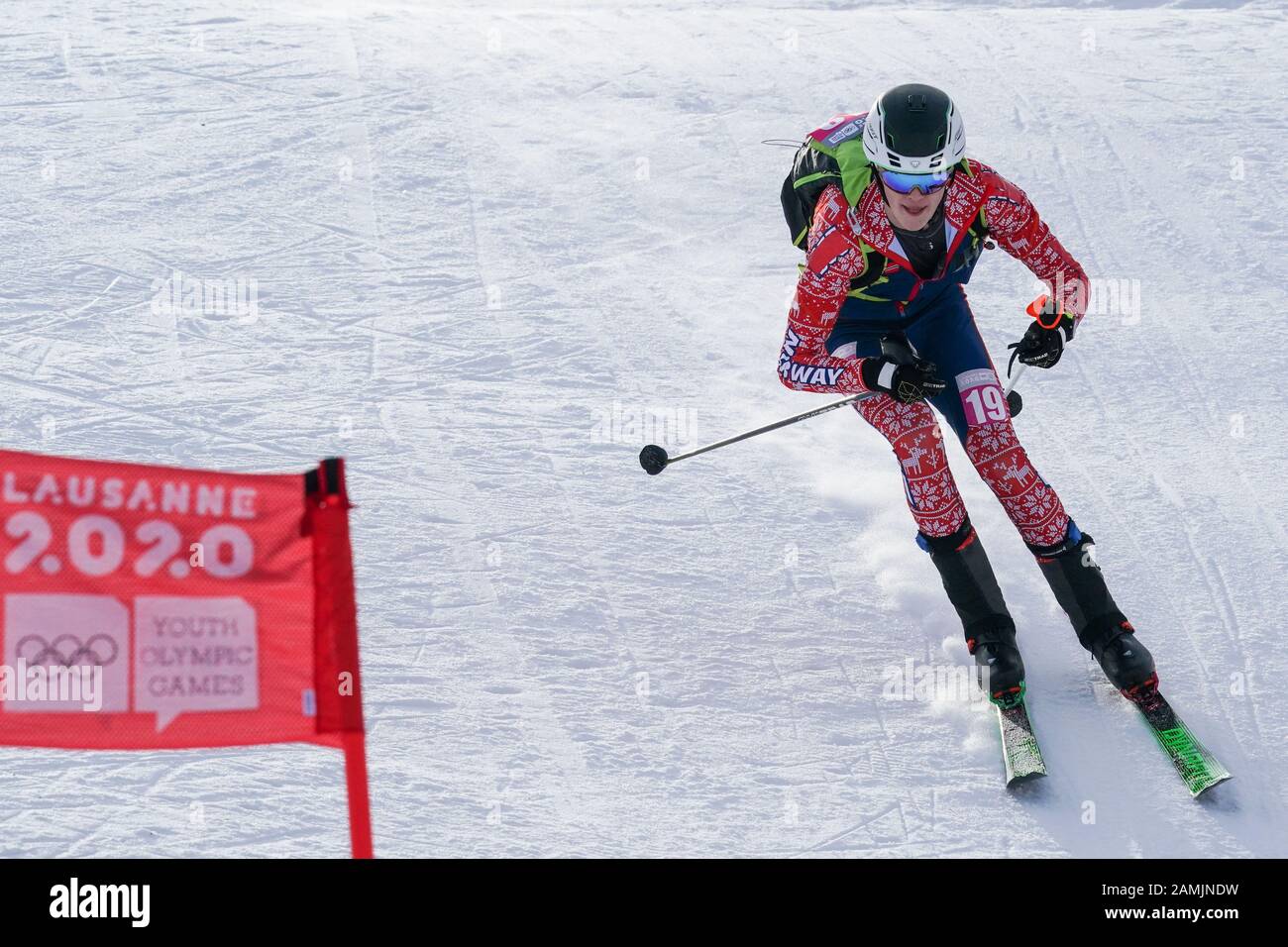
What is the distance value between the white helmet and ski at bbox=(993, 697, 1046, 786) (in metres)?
1.84

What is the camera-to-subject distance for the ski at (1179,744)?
5336mm

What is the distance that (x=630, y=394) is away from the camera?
7977 mm

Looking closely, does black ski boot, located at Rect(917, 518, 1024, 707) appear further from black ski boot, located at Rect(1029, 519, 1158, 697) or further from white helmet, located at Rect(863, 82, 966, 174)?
white helmet, located at Rect(863, 82, 966, 174)

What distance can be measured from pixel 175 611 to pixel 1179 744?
3394 mm

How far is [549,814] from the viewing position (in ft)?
17.1

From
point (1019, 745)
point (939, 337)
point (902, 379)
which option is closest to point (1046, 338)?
point (939, 337)

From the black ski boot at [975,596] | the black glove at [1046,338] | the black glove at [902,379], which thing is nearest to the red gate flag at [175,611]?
the black glove at [902,379]

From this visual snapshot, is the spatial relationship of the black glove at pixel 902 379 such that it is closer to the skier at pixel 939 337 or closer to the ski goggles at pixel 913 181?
the skier at pixel 939 337

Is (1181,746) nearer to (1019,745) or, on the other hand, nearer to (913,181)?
(1019,745)

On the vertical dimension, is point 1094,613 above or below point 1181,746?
above

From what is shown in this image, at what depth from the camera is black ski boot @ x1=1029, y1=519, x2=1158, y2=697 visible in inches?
220

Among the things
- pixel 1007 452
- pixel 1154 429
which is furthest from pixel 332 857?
pixel 1154 429

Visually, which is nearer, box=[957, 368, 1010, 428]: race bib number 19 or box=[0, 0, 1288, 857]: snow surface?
box=[0, 0, 1288, 857]: snow surface

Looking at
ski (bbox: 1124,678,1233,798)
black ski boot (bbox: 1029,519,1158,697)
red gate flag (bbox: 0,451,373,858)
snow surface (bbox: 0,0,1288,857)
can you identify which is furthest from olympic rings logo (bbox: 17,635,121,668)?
ski (bbox: 1124,678,1233,798)
